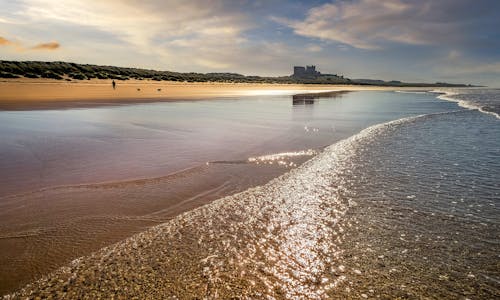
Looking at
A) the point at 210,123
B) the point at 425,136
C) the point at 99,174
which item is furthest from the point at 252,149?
the point at 425,136

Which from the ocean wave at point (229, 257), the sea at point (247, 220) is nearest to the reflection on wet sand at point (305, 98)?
the sea at point (247, 220)

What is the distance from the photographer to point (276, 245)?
3797 mm

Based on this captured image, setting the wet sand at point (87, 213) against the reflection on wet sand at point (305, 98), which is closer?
the wet sand at point (87, 213)

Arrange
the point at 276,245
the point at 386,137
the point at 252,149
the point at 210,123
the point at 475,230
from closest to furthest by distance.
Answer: the point at 276,245 < the point at 475,230 < the point at 252,149 < the point at 386,137 < the point at 210,123

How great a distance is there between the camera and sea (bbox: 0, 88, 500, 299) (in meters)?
3.12

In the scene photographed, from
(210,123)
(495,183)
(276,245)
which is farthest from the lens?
(210,123)

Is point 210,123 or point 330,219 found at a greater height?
point 210,123

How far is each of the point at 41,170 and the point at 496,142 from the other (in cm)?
1372

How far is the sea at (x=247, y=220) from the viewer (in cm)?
312

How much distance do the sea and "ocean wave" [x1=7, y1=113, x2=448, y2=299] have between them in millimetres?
17

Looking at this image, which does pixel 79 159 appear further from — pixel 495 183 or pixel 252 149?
pixel 495 183

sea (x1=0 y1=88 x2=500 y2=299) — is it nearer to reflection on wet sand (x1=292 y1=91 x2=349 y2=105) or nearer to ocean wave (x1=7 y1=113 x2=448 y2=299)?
ocean wave (x1=7 y1=113 x2=448 y2=299)

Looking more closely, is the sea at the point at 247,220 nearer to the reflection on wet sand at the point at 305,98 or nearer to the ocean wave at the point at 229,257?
the ocean wave at the point at 229,257

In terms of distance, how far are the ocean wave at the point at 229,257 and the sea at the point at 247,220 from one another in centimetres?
2
